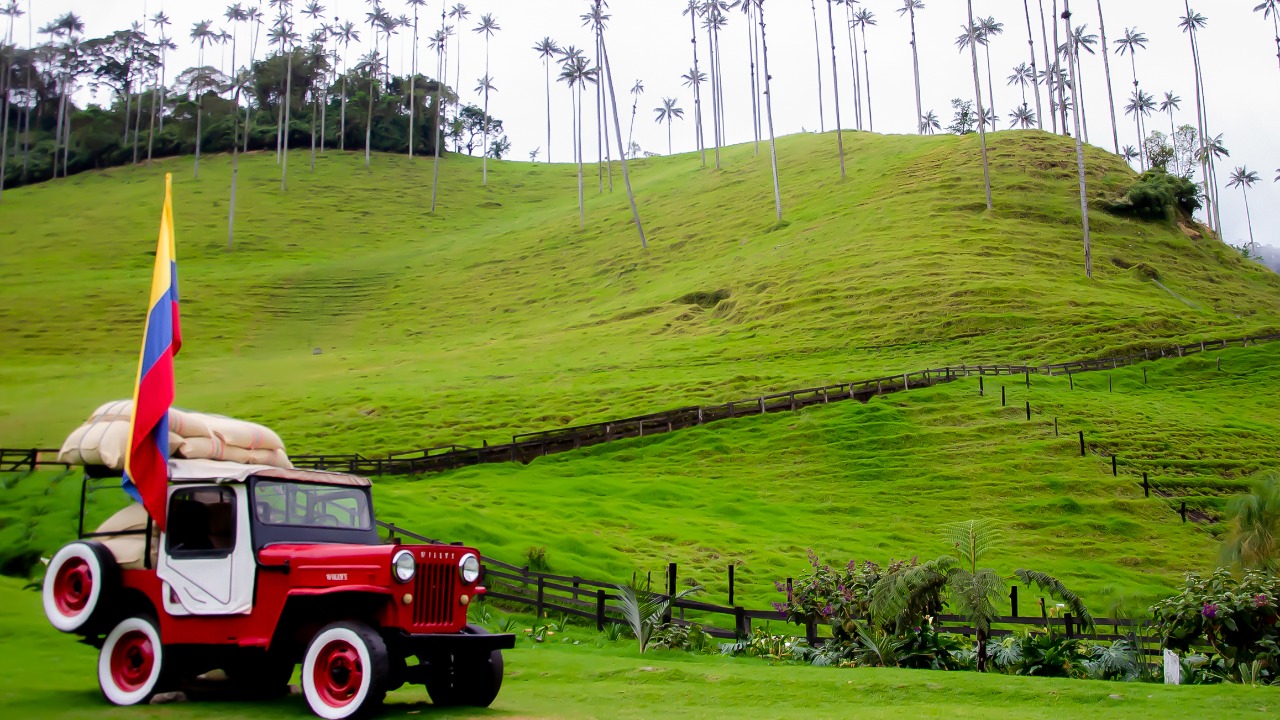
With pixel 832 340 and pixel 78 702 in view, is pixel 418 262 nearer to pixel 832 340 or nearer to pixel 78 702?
pixel 832 340

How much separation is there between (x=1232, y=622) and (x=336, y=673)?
11.6 metres

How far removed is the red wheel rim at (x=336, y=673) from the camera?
915 centimetres

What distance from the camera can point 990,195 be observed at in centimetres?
8225

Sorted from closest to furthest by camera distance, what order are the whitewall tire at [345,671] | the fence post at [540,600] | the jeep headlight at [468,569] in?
the whitewall tire at [345,671]
the jeep headlight at [468,569]
the fence post at [540,600]

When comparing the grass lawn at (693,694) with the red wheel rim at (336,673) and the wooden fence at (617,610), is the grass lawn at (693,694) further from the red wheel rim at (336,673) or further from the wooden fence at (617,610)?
the wooden fence at (617,610)

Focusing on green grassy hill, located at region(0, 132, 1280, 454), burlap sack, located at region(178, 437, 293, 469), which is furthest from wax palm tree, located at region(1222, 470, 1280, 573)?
green grassy hill, located at region(0, 132, 1280, 454)

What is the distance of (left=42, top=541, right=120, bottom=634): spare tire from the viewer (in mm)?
9875

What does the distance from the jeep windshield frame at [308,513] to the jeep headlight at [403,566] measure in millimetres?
1094

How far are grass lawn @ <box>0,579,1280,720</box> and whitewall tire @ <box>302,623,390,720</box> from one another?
52cm

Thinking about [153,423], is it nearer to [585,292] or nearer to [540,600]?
[540,600]

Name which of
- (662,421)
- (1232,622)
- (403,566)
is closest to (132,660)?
(403,566)

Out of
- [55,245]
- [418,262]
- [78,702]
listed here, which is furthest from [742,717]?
[55,245]

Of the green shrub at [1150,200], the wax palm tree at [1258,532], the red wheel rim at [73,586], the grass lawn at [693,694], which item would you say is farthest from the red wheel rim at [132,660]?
the green shrub at [1150,200]

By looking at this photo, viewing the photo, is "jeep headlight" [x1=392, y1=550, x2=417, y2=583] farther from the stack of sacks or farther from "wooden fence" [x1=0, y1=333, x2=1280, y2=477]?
"wooden fence" [x1=0, y1=333, x2=1280, y2=477]
